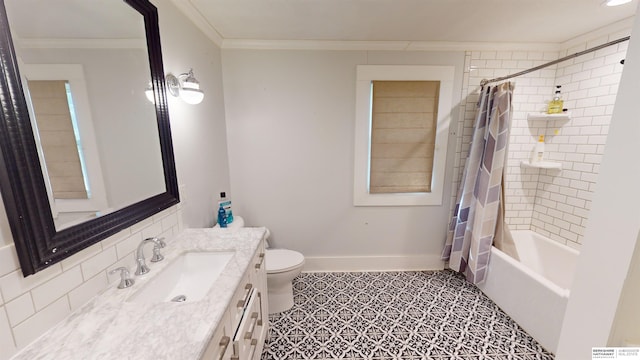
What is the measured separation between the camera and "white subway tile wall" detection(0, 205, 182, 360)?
0.65 meters

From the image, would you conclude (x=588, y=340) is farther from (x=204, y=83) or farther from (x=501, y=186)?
(x=204, y=83)

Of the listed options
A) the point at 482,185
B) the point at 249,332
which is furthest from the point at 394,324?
the point at 482,185

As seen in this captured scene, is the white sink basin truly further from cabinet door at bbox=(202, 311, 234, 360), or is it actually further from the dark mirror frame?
the dark mirror frame

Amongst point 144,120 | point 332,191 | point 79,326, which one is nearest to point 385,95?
point 332,191

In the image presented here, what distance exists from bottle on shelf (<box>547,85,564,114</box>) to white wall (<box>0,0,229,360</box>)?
3.00 meters

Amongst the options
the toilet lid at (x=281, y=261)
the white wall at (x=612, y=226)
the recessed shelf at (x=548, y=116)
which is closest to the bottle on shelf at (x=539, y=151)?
the recessed shelf at (x=548, y=116)

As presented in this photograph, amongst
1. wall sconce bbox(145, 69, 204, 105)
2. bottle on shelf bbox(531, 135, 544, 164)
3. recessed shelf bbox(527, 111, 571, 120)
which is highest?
wall sconce bbox(145, 69, 204, 105)

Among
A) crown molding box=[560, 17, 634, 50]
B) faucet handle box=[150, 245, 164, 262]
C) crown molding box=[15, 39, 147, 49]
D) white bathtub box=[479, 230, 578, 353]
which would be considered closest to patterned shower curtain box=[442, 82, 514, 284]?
white bathtub box=[479, 230, 578, 353]

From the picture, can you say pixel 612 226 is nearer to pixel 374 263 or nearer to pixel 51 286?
pixel 51 286

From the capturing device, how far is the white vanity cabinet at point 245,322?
85 cm

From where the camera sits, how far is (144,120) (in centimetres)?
118

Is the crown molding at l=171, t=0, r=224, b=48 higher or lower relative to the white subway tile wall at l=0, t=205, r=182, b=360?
higher

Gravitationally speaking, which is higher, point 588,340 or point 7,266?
point 7,266

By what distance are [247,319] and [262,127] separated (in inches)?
64.1
